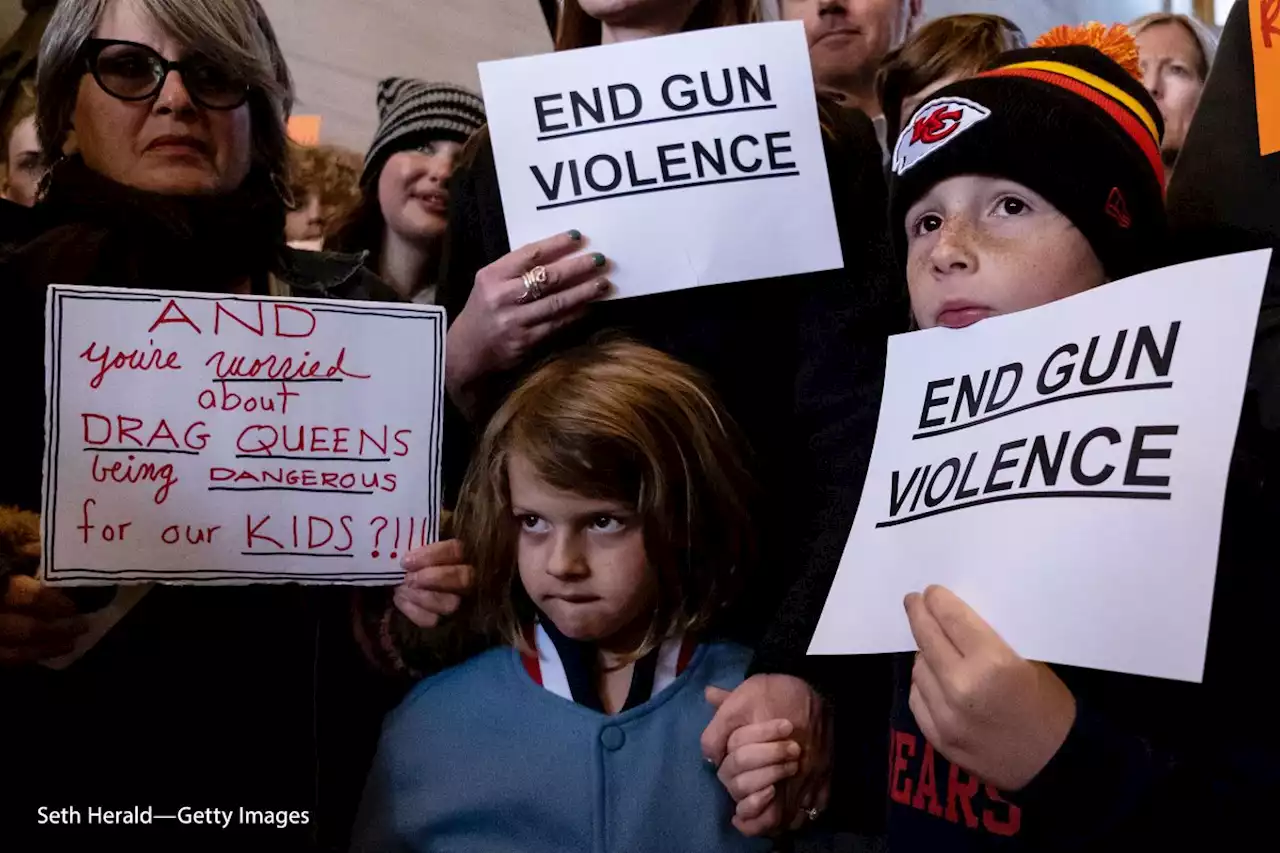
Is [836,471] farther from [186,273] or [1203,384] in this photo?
[186,273]

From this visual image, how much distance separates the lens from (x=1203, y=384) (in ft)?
2.23

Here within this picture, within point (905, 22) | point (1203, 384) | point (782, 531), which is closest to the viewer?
point (1203, 384)

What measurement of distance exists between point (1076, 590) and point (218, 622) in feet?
2.62

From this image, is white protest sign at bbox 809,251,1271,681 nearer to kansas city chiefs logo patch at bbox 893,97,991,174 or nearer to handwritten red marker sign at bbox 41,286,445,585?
kansas city chiefs logo patch at bbox 893,97,991,174

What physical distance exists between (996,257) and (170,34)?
831 millimetres

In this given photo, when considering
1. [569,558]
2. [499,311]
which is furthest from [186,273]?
[569,558]

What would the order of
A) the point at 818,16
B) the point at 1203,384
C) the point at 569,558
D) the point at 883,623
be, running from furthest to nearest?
the point at 818,16
the point at 569,558
the point at 883,623
the point at 1203,384

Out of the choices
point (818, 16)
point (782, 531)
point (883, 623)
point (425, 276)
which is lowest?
point (883, 623)

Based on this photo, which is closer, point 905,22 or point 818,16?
point 818,16

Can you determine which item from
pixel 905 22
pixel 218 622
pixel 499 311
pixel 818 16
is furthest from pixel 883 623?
pixel 905 22

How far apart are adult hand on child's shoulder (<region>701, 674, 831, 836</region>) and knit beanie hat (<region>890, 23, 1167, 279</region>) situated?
0.43 meters

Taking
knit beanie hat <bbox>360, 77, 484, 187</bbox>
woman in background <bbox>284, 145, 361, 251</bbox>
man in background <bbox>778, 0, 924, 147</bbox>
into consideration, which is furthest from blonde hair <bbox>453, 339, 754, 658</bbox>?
woman in background <bbox>284, 145, 361, 251</bbox>

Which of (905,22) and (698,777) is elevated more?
(905,22)

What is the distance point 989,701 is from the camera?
688mm
